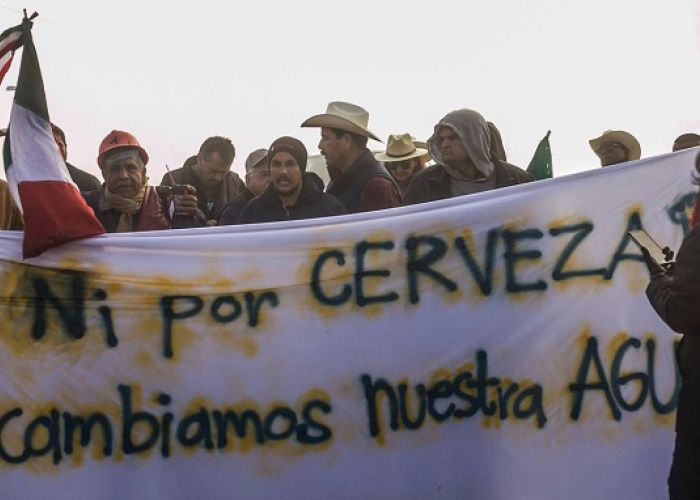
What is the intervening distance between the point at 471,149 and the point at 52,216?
2149 mm

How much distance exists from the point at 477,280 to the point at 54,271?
1751 millimetres

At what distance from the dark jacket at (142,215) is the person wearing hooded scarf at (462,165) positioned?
1258 mm

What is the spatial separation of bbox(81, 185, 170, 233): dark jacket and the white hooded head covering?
143 centimetres

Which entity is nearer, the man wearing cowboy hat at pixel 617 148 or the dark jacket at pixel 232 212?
the dark jacket at pixel 232 212

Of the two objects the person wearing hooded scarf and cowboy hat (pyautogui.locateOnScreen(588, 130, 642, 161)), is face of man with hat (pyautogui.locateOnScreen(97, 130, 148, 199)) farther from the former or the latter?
cowboy hat (pyautogui.locateOnScreen(588, 130, 642, 161))

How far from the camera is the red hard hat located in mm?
6059

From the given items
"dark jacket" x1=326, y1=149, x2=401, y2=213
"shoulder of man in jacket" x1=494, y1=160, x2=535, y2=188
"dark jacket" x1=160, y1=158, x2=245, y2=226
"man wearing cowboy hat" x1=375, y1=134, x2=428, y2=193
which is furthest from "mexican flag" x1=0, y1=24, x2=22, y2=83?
"man wearing cowboy hat" x1=375, y1=134, x2=428, y2=193

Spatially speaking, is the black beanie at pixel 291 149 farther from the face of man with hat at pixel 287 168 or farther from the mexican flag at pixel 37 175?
the mexican flag at pixel 37 175

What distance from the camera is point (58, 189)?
5.14 m

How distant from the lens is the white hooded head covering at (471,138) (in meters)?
6.12

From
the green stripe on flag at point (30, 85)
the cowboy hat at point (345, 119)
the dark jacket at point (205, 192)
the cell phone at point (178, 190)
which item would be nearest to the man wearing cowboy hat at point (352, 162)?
the cowboy hat at point (345, 119)

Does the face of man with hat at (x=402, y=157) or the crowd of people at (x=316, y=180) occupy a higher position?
the face of man with hat at (x=402, y=157)

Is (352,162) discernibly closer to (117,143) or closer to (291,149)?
(291,149)

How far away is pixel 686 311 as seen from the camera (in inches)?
154
